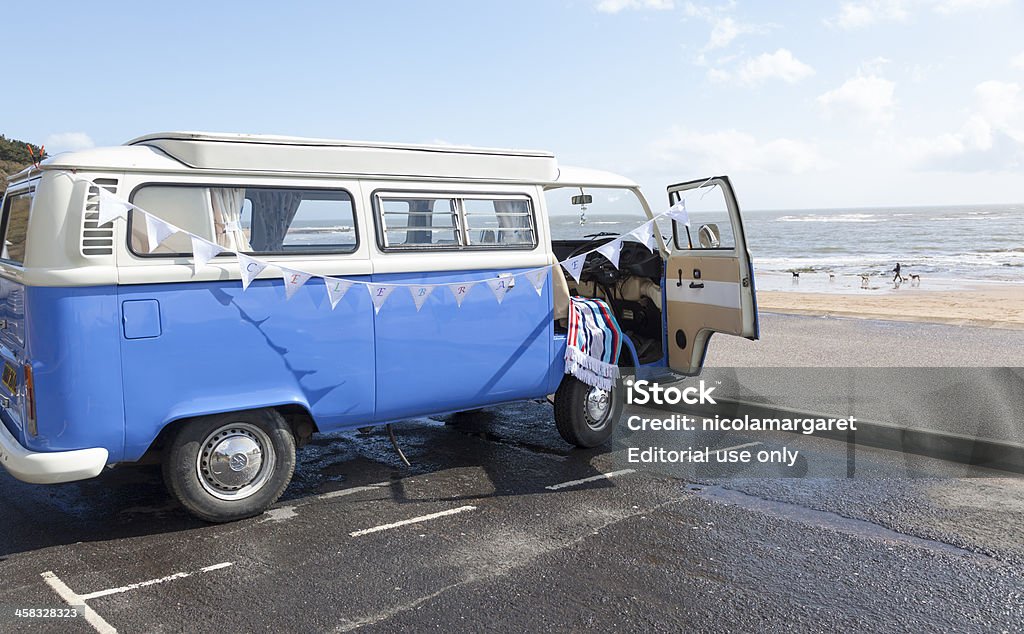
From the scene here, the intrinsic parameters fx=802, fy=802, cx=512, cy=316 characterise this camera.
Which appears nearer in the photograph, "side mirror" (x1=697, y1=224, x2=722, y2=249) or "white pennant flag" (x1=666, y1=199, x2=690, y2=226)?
"side mirror" (x1=697, y1=224, x2=722, y2=249)

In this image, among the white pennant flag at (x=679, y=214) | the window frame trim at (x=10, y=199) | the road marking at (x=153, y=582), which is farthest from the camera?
the white pennant flag at (x=679, y=214)

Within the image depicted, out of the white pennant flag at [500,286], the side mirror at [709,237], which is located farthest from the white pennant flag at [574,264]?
the side mirror at [709,237]

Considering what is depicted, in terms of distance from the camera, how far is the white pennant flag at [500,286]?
240 inches

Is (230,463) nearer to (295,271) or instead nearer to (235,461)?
(235,461)

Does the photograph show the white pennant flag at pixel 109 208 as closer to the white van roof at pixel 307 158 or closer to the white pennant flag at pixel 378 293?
the white van roof at pixel 307 158

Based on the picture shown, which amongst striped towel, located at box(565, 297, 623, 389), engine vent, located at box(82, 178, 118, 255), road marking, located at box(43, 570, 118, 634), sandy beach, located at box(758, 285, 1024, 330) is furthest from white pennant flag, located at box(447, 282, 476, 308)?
sandy beach, located at box(758, 285, 1024, 330)

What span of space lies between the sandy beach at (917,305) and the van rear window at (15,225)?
41.1 ft

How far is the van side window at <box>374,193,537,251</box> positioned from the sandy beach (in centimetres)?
938

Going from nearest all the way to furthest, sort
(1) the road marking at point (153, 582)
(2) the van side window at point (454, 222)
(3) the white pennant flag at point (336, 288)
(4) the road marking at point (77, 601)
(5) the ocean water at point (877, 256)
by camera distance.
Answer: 1. (4) the road marking at point (77, 601)
2. (1) the road marking at point (153, 582)
3. (3) the white pennant flag at point (336, 288)
4. (2) the van side window at point (454, 222)
5. (5) the ocean water at point (877, 256)

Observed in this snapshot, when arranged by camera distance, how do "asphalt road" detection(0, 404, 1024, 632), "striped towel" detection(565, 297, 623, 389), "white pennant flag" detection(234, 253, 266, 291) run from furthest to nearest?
"striped towel" detection(565, 297, 623, 389), "white pennant flag" detection(234, 253, 266, 291), "asphalt road" detection(0, 404, 1024, 632)

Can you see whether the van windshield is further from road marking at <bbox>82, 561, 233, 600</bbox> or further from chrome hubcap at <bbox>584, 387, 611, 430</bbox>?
road marking at <bbox>82, 561, 233, 600</bbox>

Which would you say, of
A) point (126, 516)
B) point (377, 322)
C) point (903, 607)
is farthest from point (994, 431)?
point (126, 516)

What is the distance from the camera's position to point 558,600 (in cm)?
407

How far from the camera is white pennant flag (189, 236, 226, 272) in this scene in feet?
15.9
